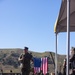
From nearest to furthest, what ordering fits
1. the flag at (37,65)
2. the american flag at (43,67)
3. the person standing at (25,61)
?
the person standing at (25,61) → the american flag at (43,67) → the flag at (37,65)

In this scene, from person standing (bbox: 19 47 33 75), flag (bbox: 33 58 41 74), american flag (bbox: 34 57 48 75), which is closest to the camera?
person standing (bbox: 19 47 33 75)

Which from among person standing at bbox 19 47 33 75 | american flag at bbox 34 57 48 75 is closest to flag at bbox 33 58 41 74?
american flag at bbox 34 57 48 75

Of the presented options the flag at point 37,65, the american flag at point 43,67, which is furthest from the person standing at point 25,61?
the flag at point 37,65

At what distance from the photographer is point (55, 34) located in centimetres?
1317

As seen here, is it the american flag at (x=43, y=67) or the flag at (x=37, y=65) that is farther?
the flag at (x=37, y=65)

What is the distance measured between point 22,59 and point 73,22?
462 cm

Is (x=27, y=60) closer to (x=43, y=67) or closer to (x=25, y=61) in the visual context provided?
(x=25, y=61)

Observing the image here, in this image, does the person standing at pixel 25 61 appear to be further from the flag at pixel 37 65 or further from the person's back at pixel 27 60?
the flag at pixel 37 65

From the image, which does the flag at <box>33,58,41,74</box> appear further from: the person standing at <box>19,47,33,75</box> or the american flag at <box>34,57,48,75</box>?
the person standing at <box>19,47,33,75</box>

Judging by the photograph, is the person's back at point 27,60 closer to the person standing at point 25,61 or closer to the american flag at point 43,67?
the person standing at point 25,61

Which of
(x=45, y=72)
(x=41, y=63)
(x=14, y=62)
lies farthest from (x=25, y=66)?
(x=14, y=62)

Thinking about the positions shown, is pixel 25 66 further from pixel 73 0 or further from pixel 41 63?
pixel 73 0

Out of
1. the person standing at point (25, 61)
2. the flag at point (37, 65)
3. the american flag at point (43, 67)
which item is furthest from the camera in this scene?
the flag at point (37, 65)

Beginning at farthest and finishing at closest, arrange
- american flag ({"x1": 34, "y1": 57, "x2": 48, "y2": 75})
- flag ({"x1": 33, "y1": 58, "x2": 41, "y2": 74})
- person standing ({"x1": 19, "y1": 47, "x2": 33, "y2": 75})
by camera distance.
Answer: flag ({"x1": 33, "y1": 58, "x2": 41, "y2": 74}) < american flag ({"x1": 34, "y1": 57, "x2": 48, "y2": 75}) < person standing ({"x1": 19, "y1": 47, "x2": 33, "y2": 75})
